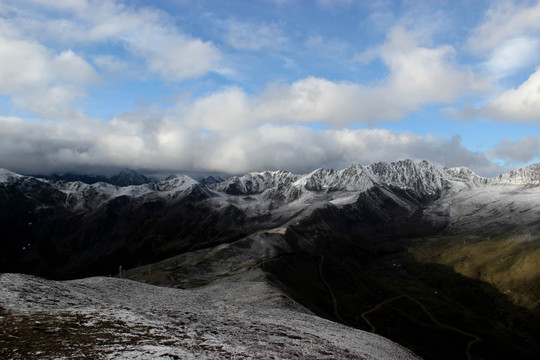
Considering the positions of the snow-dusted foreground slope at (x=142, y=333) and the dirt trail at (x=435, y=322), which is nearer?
the snow-dusted foreground slope at (x=142, y=333)

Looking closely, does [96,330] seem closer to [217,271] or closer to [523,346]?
[217,271]

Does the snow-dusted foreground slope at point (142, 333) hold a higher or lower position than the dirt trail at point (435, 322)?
higher

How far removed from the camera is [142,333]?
32906 mm

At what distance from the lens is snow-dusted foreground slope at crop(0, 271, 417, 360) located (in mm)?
27453

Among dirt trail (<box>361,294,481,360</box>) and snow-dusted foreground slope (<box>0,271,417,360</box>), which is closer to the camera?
snow-dusted foreground slope (<box>0,271,417,360</box>)

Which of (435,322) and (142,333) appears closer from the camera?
(142,333)

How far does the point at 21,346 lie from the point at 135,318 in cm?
1232

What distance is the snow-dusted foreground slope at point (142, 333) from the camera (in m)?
27.5

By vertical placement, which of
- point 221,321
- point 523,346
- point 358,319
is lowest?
point 523,346

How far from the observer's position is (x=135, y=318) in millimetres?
37906

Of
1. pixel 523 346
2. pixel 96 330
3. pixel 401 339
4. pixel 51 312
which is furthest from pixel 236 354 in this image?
pixel 523 346

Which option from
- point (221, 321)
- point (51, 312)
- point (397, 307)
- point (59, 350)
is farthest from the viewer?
point (397, 307)

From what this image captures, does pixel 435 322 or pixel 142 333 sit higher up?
pixel 142 333

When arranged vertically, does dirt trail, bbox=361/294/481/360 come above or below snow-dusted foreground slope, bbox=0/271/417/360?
below
